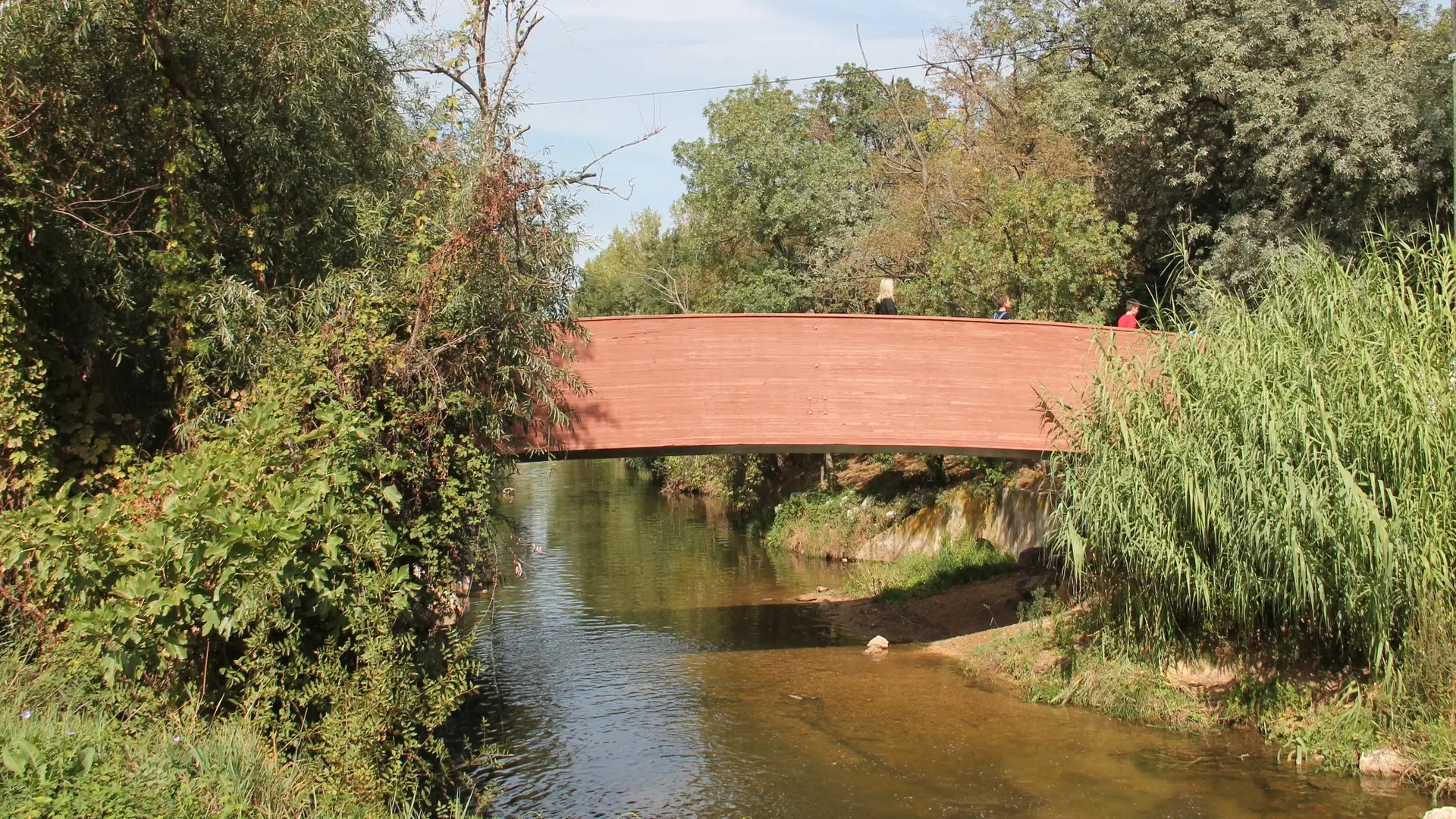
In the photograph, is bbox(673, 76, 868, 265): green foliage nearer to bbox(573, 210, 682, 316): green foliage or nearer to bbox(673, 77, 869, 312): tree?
bbox(673, 77, 869, 312): tree

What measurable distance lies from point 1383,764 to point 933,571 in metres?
9.60

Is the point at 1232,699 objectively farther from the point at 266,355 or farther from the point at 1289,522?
the point at 266,355

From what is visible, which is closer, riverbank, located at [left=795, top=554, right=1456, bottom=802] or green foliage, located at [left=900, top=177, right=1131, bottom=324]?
riverbank, located at [left=795, top=554, right=1456, bottom=802]

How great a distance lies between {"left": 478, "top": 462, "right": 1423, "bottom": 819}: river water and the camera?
10.5m

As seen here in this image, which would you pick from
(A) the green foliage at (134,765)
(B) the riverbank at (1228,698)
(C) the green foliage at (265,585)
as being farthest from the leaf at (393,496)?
(B) the riverbank at (1228,698)

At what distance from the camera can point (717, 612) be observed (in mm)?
19234

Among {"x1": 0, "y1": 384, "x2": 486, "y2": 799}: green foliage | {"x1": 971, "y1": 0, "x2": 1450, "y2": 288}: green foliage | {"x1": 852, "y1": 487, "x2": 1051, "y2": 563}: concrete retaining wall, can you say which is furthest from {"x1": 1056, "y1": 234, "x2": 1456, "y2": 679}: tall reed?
{"x1": 0, "y1": 384, "x2": 486, "y2": 799}: green foliage

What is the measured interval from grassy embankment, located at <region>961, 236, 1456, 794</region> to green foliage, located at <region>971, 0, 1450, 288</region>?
4938 mm

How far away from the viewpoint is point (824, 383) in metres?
13.8

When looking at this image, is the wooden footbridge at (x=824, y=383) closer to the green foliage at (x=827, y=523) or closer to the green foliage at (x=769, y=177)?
the green foliage at (x=827, y=523)

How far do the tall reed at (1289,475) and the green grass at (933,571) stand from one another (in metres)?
5.45

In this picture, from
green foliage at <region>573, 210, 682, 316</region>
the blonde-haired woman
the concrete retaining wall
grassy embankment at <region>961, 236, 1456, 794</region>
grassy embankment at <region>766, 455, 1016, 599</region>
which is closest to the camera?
grassy embankment at <region>961, 236, 1456, 794</region>

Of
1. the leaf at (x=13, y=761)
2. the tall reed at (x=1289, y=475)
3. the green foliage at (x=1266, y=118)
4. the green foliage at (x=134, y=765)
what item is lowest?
the green foliage at (x=134, y=765)

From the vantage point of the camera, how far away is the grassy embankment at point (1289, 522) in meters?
10.6
